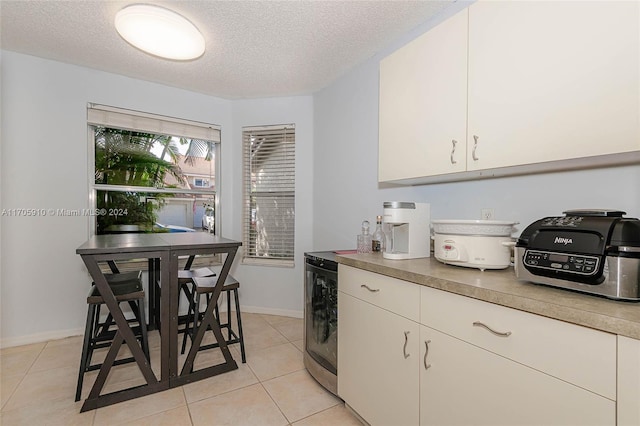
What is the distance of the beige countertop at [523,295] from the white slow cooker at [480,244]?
45mm

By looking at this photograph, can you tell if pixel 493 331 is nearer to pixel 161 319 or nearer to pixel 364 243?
pixel 364 243

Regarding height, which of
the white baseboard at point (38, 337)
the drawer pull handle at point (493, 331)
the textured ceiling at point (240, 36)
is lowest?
the white baseboard at point (38, 337)

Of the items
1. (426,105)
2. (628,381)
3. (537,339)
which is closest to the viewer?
(628,381)

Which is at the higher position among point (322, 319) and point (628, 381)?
point (628, 381)

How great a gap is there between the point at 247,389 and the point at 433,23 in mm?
2770

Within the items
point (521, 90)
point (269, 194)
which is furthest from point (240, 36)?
point (521, 90)

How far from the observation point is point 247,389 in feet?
6.47

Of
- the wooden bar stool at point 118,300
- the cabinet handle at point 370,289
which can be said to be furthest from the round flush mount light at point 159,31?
the cabinet handle at point 370,289

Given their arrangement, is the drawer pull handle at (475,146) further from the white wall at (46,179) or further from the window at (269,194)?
the white wall at (46,179)

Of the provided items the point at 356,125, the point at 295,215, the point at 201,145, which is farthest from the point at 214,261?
the point at 356,125

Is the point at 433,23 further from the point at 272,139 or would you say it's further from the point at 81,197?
the point at 81,197

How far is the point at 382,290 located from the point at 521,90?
3.53ft

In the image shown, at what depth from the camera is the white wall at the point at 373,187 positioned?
50.3 inches

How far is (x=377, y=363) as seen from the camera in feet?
4.89
